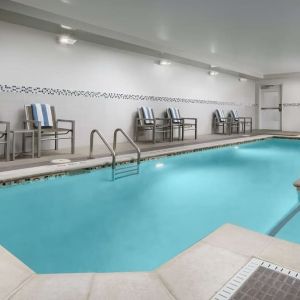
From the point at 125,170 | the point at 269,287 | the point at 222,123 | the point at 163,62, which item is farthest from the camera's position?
the point at 222,123

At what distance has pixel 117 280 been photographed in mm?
1359

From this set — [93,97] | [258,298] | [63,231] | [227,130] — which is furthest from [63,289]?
[227,130]

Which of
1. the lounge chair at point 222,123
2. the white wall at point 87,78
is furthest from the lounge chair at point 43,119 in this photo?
the lounge chair at point 222,123

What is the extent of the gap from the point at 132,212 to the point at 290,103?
406 inches

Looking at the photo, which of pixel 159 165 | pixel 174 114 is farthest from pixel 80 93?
pixel 174 114

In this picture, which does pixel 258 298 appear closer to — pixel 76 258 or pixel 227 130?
pixel 76 258

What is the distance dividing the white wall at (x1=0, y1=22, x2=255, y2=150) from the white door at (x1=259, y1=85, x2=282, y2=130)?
413cm

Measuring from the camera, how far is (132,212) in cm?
283

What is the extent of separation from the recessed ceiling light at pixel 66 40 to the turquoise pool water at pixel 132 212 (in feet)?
8.64

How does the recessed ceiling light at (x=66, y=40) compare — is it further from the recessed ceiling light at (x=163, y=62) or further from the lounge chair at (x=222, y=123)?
the lounge chair at (x=222, y=123)

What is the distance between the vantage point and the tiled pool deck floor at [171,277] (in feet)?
4.07

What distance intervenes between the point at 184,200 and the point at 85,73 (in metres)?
3.82

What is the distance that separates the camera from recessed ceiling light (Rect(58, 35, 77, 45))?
5.30 meters

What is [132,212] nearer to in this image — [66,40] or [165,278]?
[165,278]
